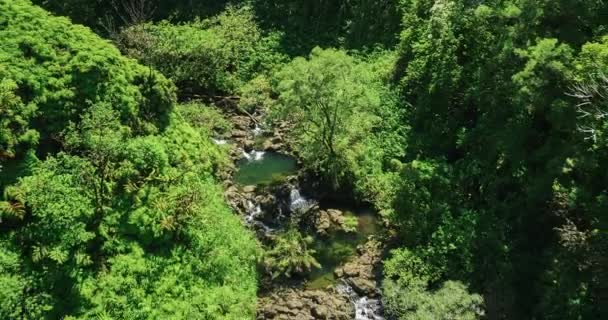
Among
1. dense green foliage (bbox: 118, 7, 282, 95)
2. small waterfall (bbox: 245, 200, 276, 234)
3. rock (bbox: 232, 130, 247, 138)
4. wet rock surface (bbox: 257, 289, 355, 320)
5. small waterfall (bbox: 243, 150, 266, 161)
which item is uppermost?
dense green foliage (bbox: 118, 7, 282, 95)

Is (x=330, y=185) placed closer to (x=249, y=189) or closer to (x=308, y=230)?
(x=308, y=230)

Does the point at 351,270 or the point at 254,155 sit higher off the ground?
the point at 254,155

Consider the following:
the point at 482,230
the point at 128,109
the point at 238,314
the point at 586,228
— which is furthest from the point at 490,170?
the point at 128,109

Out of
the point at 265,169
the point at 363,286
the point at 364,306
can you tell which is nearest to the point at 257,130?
the point at 265,169

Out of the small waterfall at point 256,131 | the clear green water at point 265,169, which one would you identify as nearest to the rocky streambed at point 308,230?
the clear green water at point 265,169

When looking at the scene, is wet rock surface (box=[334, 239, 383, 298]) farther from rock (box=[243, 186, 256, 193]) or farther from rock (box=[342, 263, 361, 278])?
rock (box=[243, 186, 256, 193])

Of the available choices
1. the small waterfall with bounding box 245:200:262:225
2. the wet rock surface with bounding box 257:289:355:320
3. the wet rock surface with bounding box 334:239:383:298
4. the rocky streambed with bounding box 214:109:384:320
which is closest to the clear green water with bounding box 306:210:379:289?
the rocky streambed with bounding box 214:109:384:320

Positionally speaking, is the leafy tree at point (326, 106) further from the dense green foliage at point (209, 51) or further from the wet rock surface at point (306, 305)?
the dense green foliage at point (209, 51)
